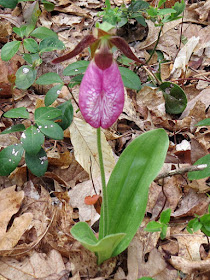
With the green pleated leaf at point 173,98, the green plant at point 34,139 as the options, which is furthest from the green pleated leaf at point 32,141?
the green pleated leaf at point 173,98

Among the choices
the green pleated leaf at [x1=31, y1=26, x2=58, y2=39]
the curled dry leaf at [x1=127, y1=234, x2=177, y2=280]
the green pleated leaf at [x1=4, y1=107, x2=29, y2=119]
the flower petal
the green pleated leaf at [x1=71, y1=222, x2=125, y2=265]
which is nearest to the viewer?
the flower petal

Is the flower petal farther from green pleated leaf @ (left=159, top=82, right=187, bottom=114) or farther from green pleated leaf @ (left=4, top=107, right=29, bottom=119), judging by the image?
green pleated leaf @ (left=159, top=82, right=187, bottom=114)

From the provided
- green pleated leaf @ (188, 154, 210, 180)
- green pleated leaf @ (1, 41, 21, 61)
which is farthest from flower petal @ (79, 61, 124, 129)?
green pleated leaf @ (1, 41, 21, 61)

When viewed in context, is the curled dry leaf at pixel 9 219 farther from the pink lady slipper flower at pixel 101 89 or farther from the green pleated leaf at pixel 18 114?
the pink lady slipper flower at pixel 101 89

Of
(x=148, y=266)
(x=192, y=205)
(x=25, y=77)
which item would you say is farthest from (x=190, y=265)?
(x=25, y=77)

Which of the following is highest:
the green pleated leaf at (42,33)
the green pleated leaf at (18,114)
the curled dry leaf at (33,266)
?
the green pleated leaf at (42,33)
